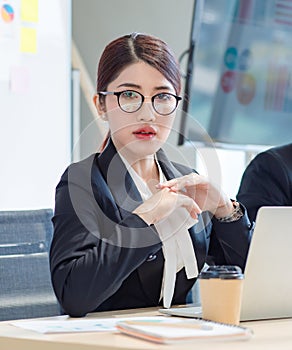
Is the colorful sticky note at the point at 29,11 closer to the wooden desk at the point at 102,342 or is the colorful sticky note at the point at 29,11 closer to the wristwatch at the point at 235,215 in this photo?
the wristwatch at the point at 235,215

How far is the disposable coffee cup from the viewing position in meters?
1.43

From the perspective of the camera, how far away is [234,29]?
13.2 ft

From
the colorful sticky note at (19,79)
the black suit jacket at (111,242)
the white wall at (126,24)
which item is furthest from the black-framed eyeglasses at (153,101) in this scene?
the white wall at (126,24)

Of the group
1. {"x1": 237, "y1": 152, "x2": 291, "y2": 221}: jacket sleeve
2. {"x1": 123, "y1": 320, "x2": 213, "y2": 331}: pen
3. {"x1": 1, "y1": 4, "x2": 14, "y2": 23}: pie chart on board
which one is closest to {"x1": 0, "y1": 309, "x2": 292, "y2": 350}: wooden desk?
{"x1": 123, "y1": 320, "x2": 213, "y2": 331}: pen

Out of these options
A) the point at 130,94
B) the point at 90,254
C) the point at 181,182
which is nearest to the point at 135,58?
the point at 130,94

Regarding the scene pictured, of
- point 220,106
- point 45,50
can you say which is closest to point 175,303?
point 45,50

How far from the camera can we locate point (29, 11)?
3240 millimetres

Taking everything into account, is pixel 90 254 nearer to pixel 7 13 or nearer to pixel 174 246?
pixel 174 246

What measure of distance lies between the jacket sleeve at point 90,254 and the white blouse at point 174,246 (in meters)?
0.05

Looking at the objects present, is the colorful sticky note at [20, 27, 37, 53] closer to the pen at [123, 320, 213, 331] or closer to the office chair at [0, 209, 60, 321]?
the office chair at [0, 209, 60, 321]

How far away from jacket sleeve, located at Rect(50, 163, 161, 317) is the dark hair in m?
0.33

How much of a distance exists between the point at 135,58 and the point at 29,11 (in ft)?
4.93

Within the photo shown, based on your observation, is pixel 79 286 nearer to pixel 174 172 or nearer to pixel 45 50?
pixel 174 172

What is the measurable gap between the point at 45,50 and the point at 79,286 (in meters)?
1.84
